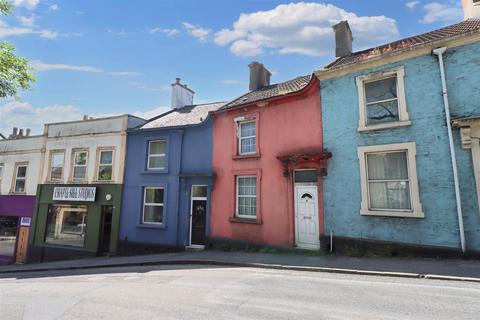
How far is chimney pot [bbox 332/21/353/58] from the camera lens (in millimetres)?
13391

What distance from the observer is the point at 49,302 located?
6398mm

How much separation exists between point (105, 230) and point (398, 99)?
16.0m

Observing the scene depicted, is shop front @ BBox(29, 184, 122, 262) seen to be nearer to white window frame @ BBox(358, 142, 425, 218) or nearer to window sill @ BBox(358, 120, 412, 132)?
white window frame @ BBox(358, 142, 425, 218)

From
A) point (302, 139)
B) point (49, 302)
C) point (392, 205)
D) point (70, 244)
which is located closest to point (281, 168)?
point (302, 139)

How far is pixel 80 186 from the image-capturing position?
1667cm

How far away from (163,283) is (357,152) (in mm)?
7433

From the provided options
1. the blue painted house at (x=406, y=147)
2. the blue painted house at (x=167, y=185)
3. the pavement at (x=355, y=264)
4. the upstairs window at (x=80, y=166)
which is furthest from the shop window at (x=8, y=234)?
the blue painted house at (x=406, y=147)

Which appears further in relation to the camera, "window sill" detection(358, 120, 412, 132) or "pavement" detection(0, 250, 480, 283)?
"window sill" detection(358, 120, 412, 132)

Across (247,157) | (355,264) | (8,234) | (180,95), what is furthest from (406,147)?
(8,234)

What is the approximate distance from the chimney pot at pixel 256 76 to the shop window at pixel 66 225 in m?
12.5

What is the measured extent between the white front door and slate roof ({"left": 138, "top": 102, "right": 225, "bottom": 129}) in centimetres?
668

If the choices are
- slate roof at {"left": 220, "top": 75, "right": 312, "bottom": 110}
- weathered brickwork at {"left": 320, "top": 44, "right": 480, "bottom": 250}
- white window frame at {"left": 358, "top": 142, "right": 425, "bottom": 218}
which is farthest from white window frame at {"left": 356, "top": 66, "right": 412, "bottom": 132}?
slate roof at {"left": 220, "top": 75, "right": 312, "bottom": 110}

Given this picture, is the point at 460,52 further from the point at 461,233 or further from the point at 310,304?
the point at 310,304

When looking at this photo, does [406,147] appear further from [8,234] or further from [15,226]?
[8,234]
